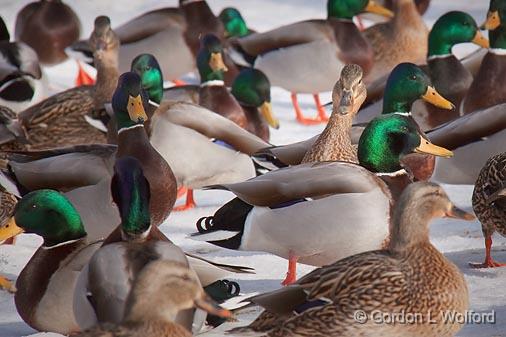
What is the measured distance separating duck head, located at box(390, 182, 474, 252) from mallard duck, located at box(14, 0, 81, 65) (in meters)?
7.38

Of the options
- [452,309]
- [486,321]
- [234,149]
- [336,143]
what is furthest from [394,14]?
[452,309]

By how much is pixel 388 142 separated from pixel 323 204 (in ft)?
1.67

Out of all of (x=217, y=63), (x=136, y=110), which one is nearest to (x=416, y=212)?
(x=136, y=110)

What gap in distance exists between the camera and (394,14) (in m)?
11.2

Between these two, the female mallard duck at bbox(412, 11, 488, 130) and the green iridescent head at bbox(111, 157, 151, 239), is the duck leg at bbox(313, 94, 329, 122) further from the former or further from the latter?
the green iridescent head at bbox(111, 157, 151, 239)

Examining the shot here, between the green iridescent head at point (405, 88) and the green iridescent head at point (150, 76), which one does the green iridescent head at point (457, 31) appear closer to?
the green iridescent head at point (405, 88)

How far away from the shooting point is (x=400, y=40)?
11117mm

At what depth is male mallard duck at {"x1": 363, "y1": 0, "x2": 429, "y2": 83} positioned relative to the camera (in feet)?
36.2

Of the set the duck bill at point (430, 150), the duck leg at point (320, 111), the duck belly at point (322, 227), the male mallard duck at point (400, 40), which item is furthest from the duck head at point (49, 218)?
the male mallard duck at point (400, 40)

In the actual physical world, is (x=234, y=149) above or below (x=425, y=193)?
below

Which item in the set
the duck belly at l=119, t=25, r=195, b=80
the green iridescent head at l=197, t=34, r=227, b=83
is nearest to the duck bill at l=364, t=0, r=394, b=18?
the duck belly at l=119, t=25, r=195, b=80

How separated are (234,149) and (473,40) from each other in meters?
2.49

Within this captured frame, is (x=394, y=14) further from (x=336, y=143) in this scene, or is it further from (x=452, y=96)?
(x=336, y=143)

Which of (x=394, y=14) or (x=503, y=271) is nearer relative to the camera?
(x=503, y=271)
